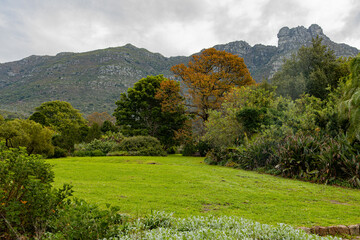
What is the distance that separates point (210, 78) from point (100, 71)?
249 ft

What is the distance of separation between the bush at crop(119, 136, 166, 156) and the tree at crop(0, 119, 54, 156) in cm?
624

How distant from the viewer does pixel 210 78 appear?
2284cm

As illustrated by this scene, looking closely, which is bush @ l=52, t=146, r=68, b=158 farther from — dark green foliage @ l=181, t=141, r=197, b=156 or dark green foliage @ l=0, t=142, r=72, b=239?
dark green foliage @ l=0, t=142, r=72, b=239

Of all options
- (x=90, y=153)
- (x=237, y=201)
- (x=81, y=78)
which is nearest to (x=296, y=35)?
(x=81, y=78)

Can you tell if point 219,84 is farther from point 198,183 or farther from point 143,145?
point 198,183

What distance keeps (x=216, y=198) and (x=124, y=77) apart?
89.5 meters

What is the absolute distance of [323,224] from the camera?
4.20 metres

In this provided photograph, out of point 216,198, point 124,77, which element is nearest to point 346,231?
point 216,198

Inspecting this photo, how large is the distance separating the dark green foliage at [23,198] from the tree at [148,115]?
71.8 feet

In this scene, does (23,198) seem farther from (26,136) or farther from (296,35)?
(296,35)

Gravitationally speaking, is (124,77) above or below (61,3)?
above

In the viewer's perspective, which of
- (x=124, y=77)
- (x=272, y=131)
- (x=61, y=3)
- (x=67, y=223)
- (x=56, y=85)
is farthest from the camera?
(x=124, y=77)

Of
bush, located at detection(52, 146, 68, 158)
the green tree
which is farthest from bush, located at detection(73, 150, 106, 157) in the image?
the green tree

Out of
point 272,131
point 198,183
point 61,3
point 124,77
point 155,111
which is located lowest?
point 198,183
